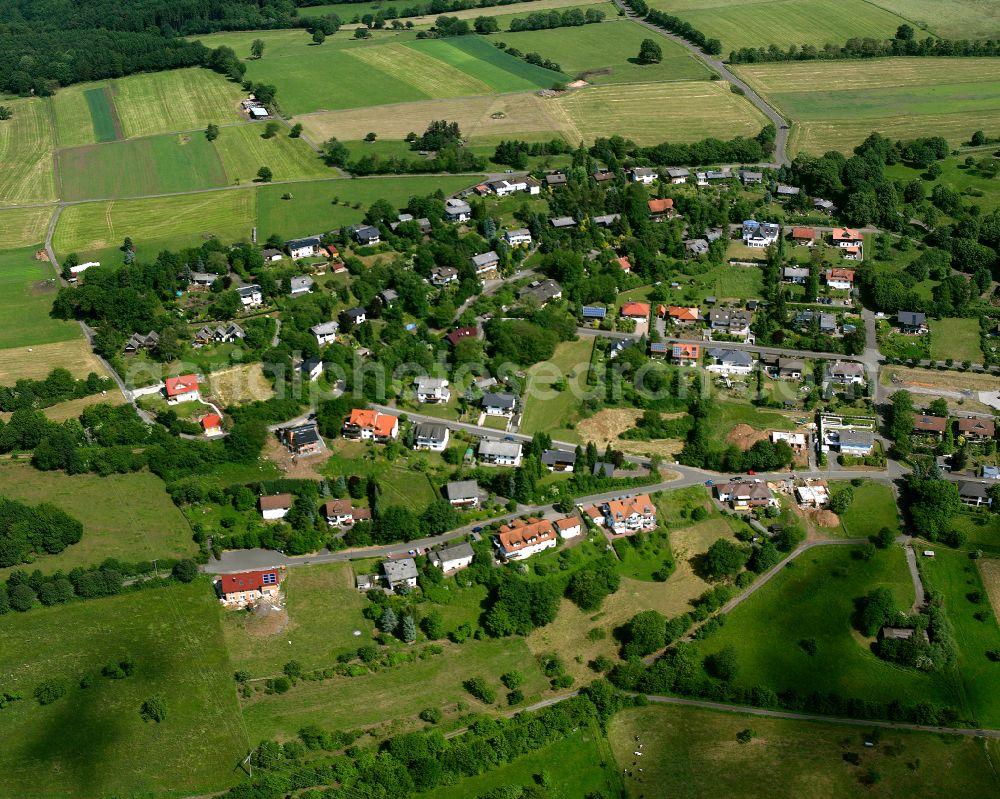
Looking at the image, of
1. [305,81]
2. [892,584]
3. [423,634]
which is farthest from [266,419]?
[305,81]

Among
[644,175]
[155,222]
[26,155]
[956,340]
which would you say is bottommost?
[956,340]

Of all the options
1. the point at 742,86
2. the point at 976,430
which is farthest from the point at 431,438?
the point at 742,86

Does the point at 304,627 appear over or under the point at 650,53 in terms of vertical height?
under

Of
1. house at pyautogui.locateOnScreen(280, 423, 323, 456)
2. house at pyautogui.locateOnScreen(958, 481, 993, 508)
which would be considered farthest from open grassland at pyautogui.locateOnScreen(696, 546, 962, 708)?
house at pyautogui.locateOnScreen(280, 423, 323, 456)

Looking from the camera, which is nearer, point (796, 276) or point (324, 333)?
point (324, 333)

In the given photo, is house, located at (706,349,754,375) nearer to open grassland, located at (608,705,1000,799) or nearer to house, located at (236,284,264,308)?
open grassland, located at (608,705,1000,799)

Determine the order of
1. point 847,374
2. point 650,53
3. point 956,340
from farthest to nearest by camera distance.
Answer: point 650,53
point 956,340
point 847,374

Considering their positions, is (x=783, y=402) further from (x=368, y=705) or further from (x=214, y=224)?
(x=214, y=224)

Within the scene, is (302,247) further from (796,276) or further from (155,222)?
(796,276)

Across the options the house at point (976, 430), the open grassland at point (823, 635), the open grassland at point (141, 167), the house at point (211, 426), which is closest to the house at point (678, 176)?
the house at point (976, 430)
